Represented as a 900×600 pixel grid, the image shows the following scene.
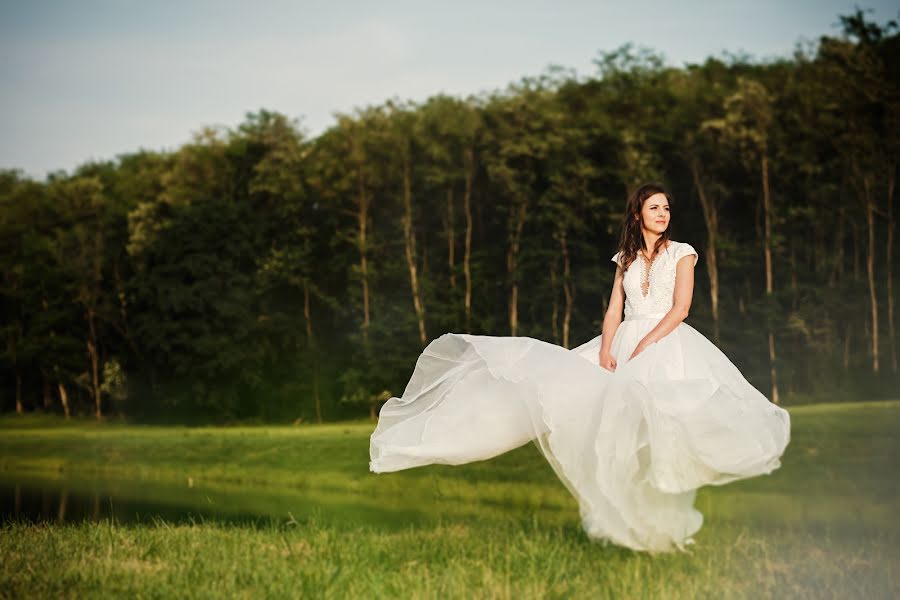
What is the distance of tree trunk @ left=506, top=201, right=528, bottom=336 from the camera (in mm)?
43091

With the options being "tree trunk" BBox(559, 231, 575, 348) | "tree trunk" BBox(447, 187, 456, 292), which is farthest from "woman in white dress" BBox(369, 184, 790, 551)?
"tree trunk" BBox(447, 187, 456, 292)

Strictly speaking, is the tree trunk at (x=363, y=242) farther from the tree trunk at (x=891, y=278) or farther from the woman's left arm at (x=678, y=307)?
the woman's left arm at (x=678, y=307)

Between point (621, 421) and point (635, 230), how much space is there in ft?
6.36

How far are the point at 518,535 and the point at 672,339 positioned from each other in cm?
226

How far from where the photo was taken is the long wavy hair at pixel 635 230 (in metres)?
8.06

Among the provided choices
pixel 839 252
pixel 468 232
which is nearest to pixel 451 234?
pixel 468 232

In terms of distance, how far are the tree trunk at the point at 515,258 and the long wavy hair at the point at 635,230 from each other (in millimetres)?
34304

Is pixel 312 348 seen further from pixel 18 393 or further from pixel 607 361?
pixel 607 361

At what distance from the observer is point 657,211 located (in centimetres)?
799

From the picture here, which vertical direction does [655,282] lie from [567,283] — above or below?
below

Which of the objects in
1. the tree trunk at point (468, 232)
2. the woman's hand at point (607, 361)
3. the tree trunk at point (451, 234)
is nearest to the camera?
the woman's hand at point (607, 361)

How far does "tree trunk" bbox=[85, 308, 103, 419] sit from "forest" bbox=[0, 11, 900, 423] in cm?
17

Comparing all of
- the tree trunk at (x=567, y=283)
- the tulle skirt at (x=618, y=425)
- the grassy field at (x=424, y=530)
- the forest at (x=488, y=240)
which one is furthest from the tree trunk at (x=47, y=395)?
the tulle skirt at (x=618, y=425)

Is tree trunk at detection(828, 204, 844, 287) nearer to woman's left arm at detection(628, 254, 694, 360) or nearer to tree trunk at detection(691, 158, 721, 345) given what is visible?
tree trunk at detection(691, 158, 721, 345)
